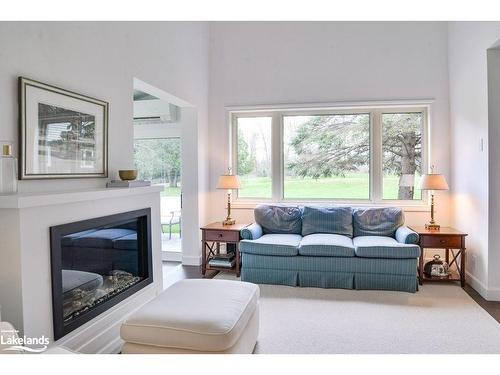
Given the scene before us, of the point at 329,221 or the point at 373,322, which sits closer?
the point at 373,322

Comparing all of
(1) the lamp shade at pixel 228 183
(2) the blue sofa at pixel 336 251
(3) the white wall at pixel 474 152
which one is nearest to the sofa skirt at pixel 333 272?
(2) the blue sofa at pixel 336 251

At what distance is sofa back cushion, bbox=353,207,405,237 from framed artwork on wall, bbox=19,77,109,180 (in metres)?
2.92

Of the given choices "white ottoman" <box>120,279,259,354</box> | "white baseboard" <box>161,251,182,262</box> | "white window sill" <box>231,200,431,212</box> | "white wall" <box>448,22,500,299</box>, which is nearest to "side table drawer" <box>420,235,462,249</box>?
"white wall" <box>448,22,500,299</box>

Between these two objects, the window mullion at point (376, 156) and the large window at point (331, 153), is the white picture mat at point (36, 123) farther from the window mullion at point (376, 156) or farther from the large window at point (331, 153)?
the window mullion at point (376, 156)

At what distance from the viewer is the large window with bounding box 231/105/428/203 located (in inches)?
180

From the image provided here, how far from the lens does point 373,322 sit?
9.16 feet

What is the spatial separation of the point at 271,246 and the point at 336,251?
0.68 m

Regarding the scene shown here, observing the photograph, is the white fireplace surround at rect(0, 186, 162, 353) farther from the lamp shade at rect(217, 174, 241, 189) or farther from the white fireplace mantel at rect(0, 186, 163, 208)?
the lamp shade at rect(217, 174, 241, 189)

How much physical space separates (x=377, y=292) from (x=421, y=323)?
708 millimetres

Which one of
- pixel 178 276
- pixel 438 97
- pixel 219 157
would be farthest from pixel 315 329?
pixel 438 97

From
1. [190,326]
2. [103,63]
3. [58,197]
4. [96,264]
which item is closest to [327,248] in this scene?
[190,326]

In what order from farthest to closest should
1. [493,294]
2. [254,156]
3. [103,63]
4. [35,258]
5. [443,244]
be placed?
[254,156] → [443,244] → [493,294] → [103,63] → [35,258]

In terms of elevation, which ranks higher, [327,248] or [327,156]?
[327,156]

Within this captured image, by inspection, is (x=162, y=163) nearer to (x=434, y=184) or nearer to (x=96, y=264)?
(x=96, y=264)
